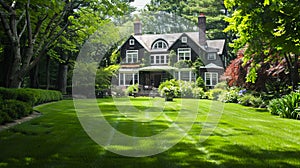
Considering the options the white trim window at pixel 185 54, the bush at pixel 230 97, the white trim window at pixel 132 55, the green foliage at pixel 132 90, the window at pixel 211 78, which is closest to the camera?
the bush at pixel 230 97

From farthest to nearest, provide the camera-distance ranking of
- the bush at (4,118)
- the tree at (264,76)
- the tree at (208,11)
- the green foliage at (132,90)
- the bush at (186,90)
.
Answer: the tree at (208,11), the green foliage at (132,90), the bush at (186,90), the tree at (264,76), the bush at (4,118)

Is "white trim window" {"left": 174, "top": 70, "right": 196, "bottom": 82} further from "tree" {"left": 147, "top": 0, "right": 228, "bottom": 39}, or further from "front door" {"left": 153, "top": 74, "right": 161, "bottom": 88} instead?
"tree" {"left": 147, "top": 0, "right": 228, "bottom": 39}

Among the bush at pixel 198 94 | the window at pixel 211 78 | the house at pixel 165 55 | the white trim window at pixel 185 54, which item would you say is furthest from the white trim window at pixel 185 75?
the bush at pixel 198 94

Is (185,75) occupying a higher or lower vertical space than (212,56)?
lower

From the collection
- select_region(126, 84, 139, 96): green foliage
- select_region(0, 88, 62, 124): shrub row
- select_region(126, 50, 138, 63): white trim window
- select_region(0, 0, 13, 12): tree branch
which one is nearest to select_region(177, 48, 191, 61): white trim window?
select_region(126, 50, 138, 63): white trim window

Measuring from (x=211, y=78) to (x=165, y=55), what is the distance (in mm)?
7091

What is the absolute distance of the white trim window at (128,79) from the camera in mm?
33000

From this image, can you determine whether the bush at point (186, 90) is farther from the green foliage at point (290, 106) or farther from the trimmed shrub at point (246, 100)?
the green foliage at point (290, 106)

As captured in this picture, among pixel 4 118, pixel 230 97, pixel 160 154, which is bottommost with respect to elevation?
pixel 160 154

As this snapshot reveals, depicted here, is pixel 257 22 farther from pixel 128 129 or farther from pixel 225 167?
pixel 128 129

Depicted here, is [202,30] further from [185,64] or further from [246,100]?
[246,100]

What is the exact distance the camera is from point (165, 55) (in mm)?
36844

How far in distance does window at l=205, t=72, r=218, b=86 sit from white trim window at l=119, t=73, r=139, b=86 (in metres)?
7.58

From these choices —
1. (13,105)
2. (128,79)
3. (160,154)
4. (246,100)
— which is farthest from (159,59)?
(160,154)
